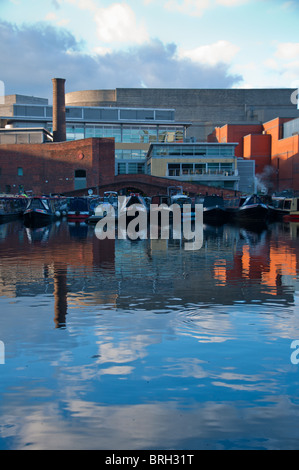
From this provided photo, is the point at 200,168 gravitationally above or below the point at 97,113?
below

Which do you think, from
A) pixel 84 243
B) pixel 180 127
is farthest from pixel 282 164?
pixel 84 243

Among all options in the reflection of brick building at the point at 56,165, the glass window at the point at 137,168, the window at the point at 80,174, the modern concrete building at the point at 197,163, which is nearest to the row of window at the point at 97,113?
the glass window at the point at 137,168

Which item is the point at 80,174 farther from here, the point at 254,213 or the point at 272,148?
the point at 254,213

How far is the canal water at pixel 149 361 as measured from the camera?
4566 mm

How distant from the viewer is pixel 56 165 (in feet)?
232

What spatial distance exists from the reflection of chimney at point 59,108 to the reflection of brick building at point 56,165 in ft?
12.3

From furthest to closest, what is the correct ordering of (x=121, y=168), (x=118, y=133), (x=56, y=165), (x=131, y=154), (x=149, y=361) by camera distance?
(x=118, y=133) < (x=131, y=154) < (x=121, y=168) < (x=56, y=165) < (x=149, y=361)

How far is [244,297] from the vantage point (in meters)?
10.5

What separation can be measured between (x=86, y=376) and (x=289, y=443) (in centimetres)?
238

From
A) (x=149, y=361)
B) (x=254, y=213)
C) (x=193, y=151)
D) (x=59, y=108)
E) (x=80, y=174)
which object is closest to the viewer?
(x=149, y=361)

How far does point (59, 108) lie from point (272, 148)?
33.3 m

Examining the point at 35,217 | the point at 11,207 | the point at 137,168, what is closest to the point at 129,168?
the point at 137,168

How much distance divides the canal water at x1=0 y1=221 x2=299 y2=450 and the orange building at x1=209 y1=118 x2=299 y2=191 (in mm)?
62453

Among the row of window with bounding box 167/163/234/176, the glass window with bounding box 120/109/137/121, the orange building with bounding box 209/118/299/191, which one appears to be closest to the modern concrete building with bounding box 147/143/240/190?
the row of window with bounding box 167/163/234/176
